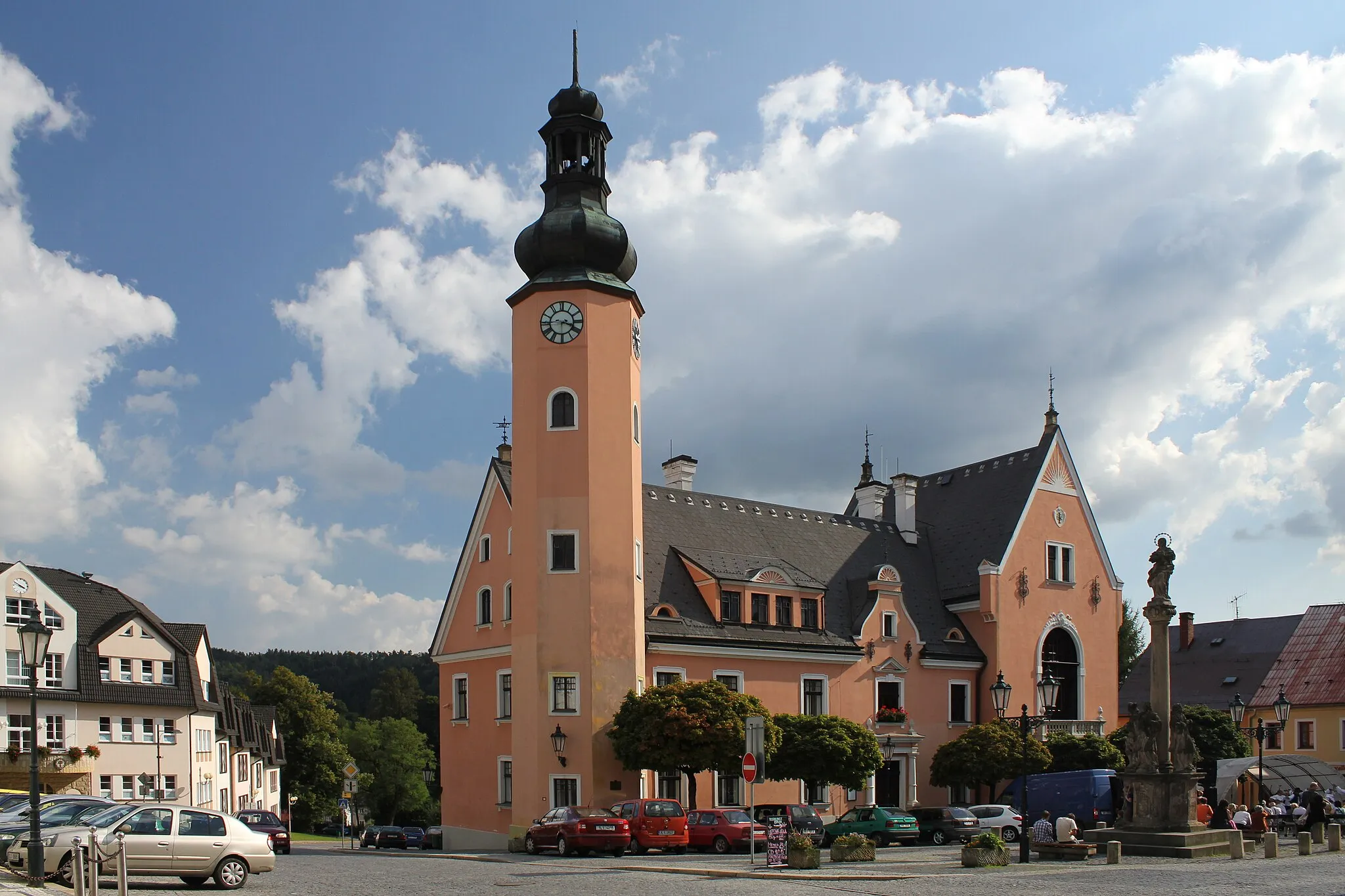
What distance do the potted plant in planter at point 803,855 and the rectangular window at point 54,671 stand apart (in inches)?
1603

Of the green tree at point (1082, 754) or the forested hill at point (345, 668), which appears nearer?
the green tree at point (1082, 754)

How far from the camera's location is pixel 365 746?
4341 inches

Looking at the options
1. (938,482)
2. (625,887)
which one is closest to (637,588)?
(625,887)

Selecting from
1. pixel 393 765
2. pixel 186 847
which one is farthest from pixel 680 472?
pixel 393 765

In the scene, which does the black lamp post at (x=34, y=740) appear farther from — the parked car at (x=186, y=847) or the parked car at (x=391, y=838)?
the parked car at (x=391, y=838)

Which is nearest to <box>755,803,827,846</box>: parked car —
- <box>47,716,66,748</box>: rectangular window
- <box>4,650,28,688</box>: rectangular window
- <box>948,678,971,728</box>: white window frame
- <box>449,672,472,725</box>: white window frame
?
<box>449,672,472,725</box>: white window frame

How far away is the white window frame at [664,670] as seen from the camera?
46.3 m

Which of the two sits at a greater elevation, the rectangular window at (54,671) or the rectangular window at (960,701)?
the rectangular window at (54,671)

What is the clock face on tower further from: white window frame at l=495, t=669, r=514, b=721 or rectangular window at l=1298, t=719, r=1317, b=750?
rectangular window at l=1298, t=719, r=1317, b=750

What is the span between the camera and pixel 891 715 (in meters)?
52.5

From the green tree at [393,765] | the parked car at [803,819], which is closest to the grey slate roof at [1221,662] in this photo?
the parked car at [803,819]

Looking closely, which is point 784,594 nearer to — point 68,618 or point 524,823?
point 524,823

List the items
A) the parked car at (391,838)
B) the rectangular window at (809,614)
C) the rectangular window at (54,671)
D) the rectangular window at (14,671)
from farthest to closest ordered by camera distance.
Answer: the rectangular window at (54,671) < the rectangular window at (14,671) < the parked car at (391,838) < the rectangular window at (809,614)

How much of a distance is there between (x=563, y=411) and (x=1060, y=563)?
90.6 ft
